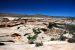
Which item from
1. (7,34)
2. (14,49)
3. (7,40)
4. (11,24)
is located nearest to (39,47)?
(14,49)

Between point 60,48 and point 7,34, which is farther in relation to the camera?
point 7,34

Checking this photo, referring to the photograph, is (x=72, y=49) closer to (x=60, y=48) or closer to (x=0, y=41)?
(x=60, y=48)

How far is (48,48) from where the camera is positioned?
43.6 feet

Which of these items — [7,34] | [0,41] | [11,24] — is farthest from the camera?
[11,24]

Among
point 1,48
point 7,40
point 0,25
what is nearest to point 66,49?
point 1,48

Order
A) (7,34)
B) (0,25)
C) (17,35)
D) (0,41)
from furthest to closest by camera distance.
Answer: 1. (0,25)
2. (17,35)
3. (7,34)
4. (0,41)

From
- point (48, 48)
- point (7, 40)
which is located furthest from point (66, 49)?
point (7, 40)

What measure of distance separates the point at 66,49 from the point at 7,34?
9.07 metres

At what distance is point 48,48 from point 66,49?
4.45ft

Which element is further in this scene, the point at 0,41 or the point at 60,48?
the point at 0,41

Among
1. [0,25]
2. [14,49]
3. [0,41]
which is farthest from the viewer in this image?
[0,25]

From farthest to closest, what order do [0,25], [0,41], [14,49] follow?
1. [0,25]
2. [0,41]
3. [14,49]

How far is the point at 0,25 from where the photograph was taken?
27750 mm

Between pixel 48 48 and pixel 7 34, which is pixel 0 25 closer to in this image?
pixel 7 34
